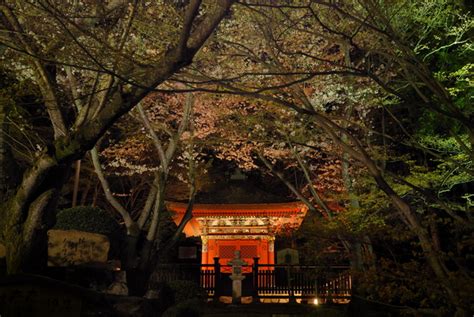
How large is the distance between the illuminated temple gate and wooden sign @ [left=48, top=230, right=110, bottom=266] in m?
10.1

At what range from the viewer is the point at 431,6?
9.23m

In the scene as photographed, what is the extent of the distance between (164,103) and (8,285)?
11.4 metres

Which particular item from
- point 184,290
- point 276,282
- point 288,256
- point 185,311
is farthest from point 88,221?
point 288,256

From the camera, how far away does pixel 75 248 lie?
9023mm

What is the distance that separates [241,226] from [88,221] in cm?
1220

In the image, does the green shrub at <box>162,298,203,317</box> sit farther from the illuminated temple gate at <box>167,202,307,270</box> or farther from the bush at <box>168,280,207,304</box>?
the illuminated temple gate at <box>167,202,307,270</box>

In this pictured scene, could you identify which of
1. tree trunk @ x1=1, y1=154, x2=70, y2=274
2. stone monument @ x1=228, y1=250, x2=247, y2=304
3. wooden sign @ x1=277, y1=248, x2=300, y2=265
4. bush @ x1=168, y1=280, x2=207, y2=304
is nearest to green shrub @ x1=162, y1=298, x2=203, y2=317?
bush @ x1=168, y1=280, x2=207, y2=304

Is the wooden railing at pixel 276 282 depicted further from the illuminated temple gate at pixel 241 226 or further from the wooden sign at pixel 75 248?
the wooden sign at pixel 75 248

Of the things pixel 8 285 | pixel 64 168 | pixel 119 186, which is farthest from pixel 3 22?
pixel 119 186

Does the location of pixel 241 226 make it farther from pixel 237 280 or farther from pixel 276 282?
pixel 237 280

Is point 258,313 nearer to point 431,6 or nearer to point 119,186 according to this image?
point 431,6

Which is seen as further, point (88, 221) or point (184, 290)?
point (184, 290)

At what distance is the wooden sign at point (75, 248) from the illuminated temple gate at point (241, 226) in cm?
1008

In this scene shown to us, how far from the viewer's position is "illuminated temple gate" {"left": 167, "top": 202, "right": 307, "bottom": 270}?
19.9m
